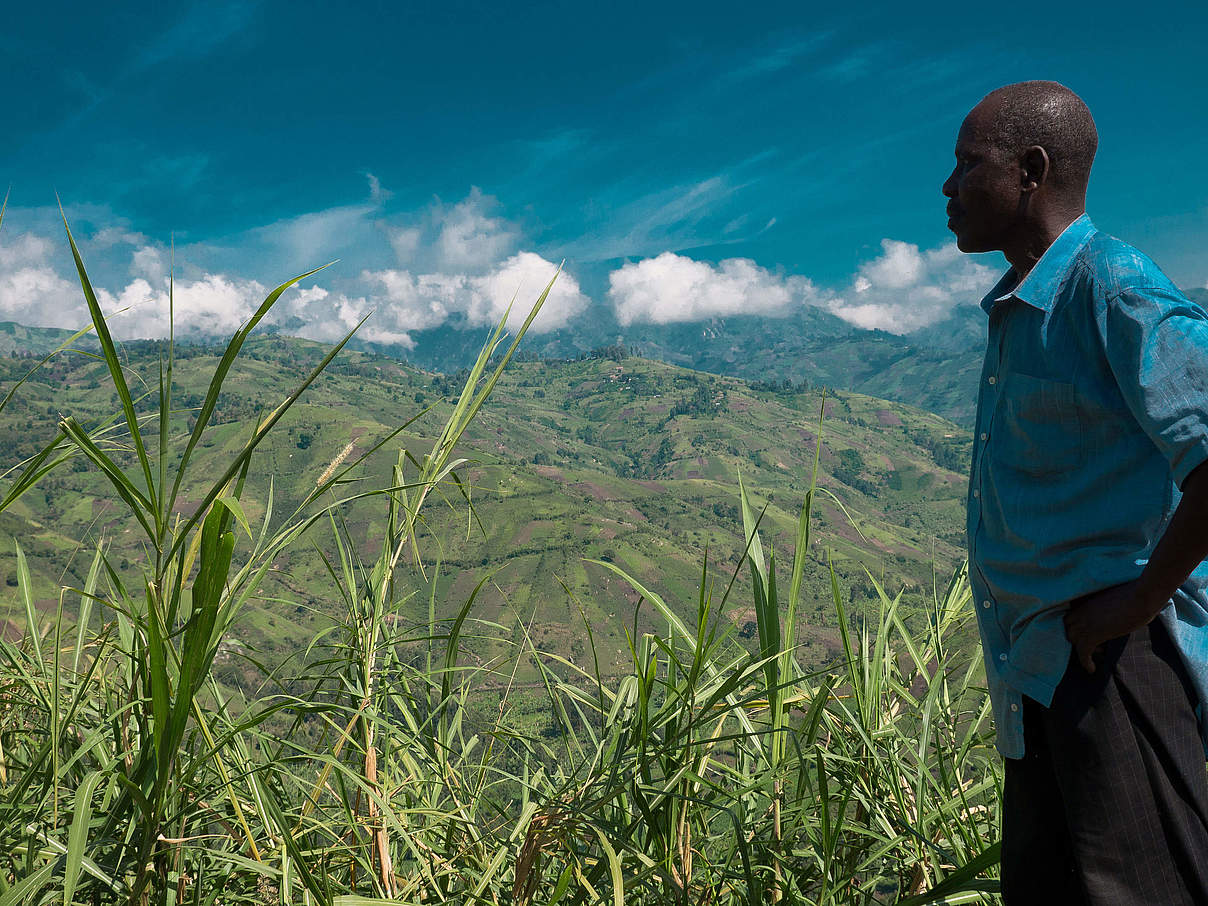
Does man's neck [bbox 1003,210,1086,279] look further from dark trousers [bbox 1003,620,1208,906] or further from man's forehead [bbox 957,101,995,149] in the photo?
dark trousers [bbox 1003,620,1208,906]

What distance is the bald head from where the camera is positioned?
131cm

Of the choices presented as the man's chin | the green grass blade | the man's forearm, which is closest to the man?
the man's forearm

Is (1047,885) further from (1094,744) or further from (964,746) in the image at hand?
(964,746)

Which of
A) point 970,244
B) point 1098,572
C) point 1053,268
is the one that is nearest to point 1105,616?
point 1098,572

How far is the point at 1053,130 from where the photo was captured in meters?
1.31

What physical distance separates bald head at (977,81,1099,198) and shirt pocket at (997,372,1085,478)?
367 mm

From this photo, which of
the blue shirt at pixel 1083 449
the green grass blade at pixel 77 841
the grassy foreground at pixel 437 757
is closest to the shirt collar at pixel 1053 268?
the blue shirt at pixel 1083 449

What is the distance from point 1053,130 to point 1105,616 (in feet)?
2.60

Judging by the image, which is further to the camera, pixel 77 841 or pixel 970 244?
pixel 970 244

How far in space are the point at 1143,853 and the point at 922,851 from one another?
400 mm

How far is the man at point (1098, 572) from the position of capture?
42.3 inches

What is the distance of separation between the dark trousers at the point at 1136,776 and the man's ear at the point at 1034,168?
28.7 inches

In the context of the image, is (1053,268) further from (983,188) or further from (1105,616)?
(1105,616)

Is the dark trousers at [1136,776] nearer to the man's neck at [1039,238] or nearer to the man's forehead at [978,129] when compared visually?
the man's neck at [1039,238]
